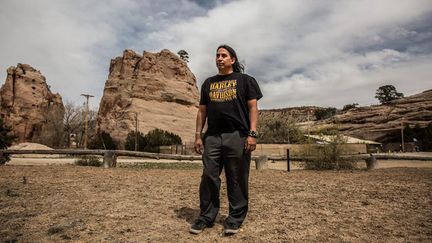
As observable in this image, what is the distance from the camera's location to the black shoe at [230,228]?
3088 millimetres

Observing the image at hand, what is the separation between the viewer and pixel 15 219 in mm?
3574

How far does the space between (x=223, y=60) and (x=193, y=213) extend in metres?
1.97

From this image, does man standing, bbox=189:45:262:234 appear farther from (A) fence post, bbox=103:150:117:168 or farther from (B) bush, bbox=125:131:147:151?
(B) bush, bbox=125:131:147:151

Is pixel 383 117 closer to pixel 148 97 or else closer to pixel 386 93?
pixel 386 93

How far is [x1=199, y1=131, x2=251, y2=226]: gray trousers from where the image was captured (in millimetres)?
3271

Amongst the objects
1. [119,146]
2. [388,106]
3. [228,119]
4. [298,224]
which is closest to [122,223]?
[228,119]

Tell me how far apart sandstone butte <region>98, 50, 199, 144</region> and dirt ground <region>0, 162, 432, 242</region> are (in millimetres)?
45634

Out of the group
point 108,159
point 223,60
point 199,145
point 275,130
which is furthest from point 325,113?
point 199,145

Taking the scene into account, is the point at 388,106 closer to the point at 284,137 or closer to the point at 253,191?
the point at 284,137

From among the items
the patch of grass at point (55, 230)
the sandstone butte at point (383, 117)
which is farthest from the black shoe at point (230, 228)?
the sandstone butte at point (383, 117)

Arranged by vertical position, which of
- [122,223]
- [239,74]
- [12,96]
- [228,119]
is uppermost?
[12,96]

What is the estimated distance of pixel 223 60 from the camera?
3.55 m

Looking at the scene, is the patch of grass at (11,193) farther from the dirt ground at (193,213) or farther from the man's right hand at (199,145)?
the man's right hand at (199,145)

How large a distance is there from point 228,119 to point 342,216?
6.11ft
